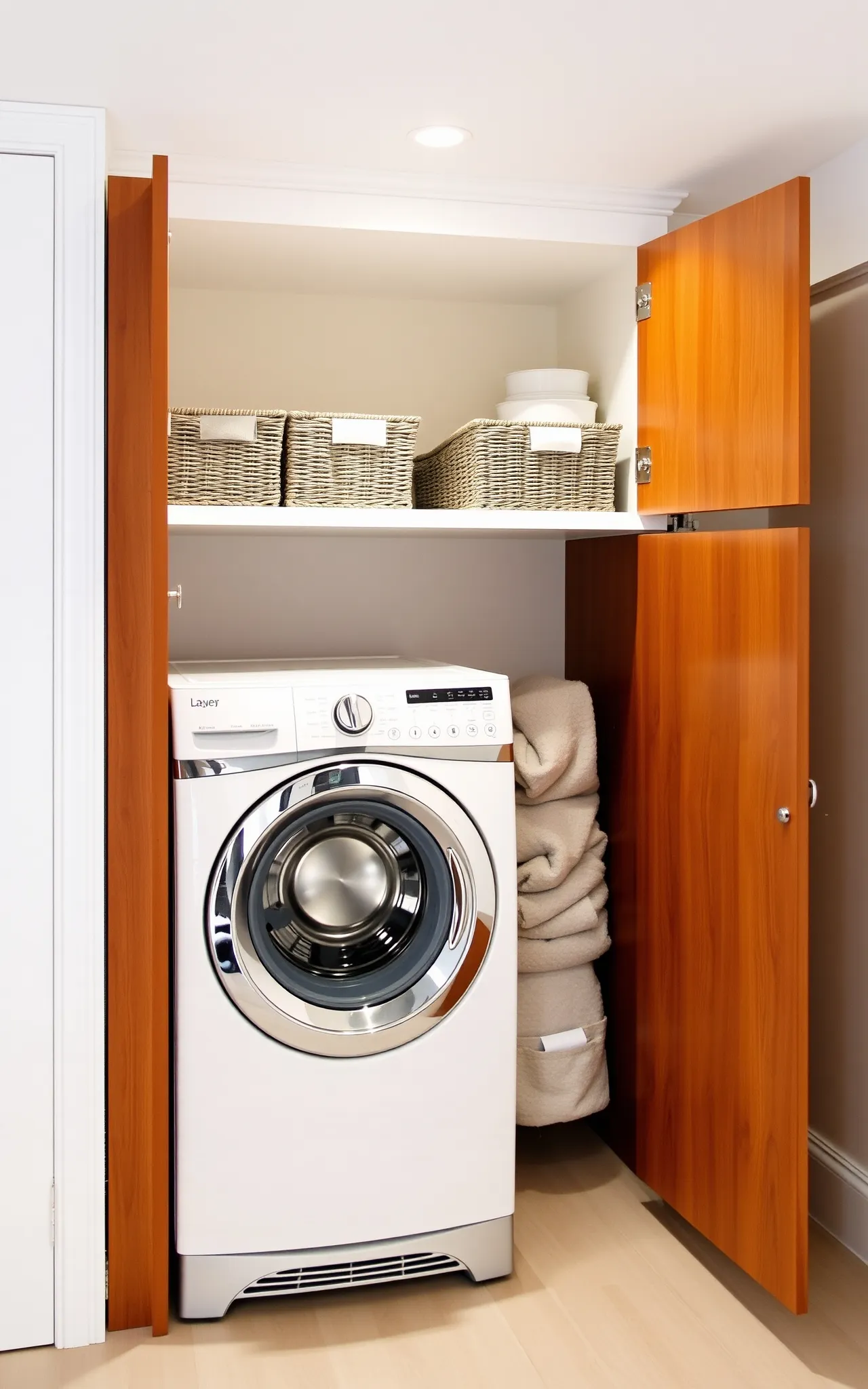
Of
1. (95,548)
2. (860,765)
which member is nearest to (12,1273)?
(95,548)

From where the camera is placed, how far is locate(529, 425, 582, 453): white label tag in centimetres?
242

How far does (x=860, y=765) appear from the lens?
7.82 feet

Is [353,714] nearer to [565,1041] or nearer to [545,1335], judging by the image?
[565,1041]

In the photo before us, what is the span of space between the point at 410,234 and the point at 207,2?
0.80 metres

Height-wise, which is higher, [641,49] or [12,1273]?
[641,49]

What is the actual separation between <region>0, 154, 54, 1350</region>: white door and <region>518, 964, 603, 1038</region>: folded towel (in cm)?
103

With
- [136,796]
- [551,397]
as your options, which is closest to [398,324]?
[551,397]

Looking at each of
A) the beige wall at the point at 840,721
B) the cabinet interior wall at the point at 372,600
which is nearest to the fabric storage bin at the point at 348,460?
the cabinet interior wall at the point at 372,600

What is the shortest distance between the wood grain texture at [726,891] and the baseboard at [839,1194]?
347 mm

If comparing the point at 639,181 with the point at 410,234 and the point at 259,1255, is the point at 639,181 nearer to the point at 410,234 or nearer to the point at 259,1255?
the point at 410,234

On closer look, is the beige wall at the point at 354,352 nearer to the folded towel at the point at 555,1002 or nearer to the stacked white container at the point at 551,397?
the stacked white container at the point at 551,397

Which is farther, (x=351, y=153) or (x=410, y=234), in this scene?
(x=410, y=234)

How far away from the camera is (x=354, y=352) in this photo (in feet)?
9.55

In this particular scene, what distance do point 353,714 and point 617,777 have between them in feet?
2.58
